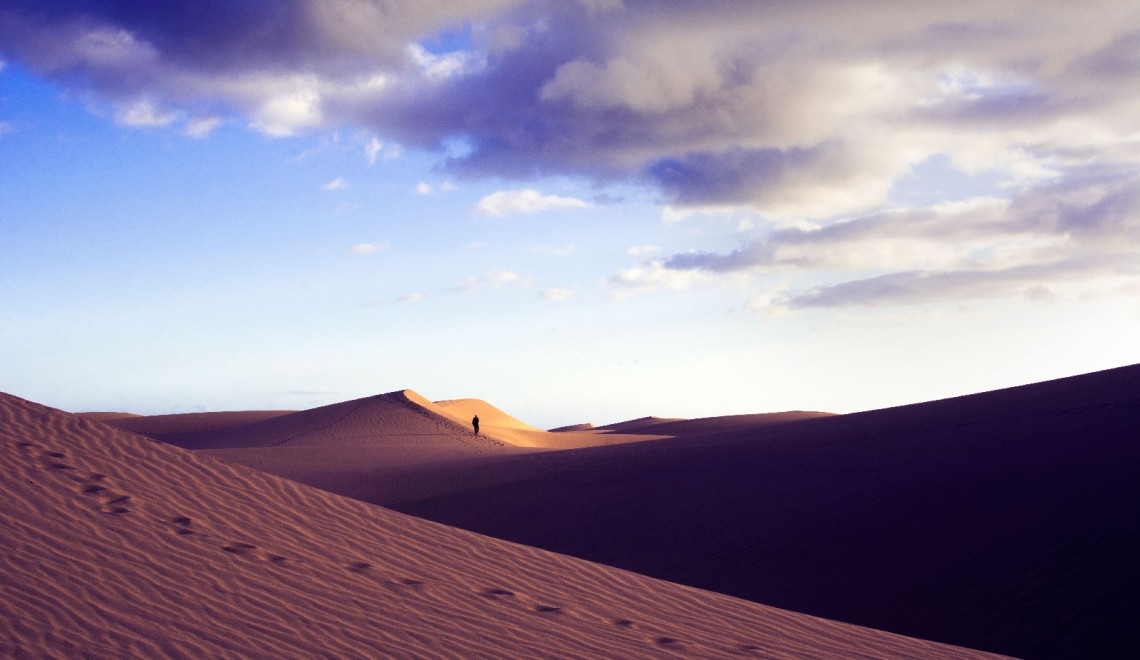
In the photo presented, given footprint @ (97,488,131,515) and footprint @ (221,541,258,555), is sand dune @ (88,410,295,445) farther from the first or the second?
footprint @ (221,541,258,555)

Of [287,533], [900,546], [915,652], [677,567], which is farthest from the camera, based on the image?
[677,567]

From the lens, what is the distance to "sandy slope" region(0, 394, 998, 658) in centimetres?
643

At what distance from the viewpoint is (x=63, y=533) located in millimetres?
7953

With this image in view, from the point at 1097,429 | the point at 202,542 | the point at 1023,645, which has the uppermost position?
the point at 1097,429

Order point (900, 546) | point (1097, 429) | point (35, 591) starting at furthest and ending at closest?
1. point (1097, 429)
2. point (900, 546)
3. point (35, 591)

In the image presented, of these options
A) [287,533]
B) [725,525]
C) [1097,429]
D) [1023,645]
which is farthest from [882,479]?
[287,533]

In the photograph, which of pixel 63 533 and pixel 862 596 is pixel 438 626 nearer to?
pixel 63 533

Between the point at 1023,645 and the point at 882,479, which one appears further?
the point at 882,479

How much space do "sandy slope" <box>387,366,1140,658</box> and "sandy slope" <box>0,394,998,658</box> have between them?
3242mm

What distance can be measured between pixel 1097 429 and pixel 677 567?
9.17 meters

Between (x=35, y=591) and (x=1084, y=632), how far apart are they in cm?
978

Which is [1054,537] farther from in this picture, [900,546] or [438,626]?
[438,626]

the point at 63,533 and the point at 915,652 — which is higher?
the point at 63,533

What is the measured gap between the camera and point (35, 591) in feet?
22.1
